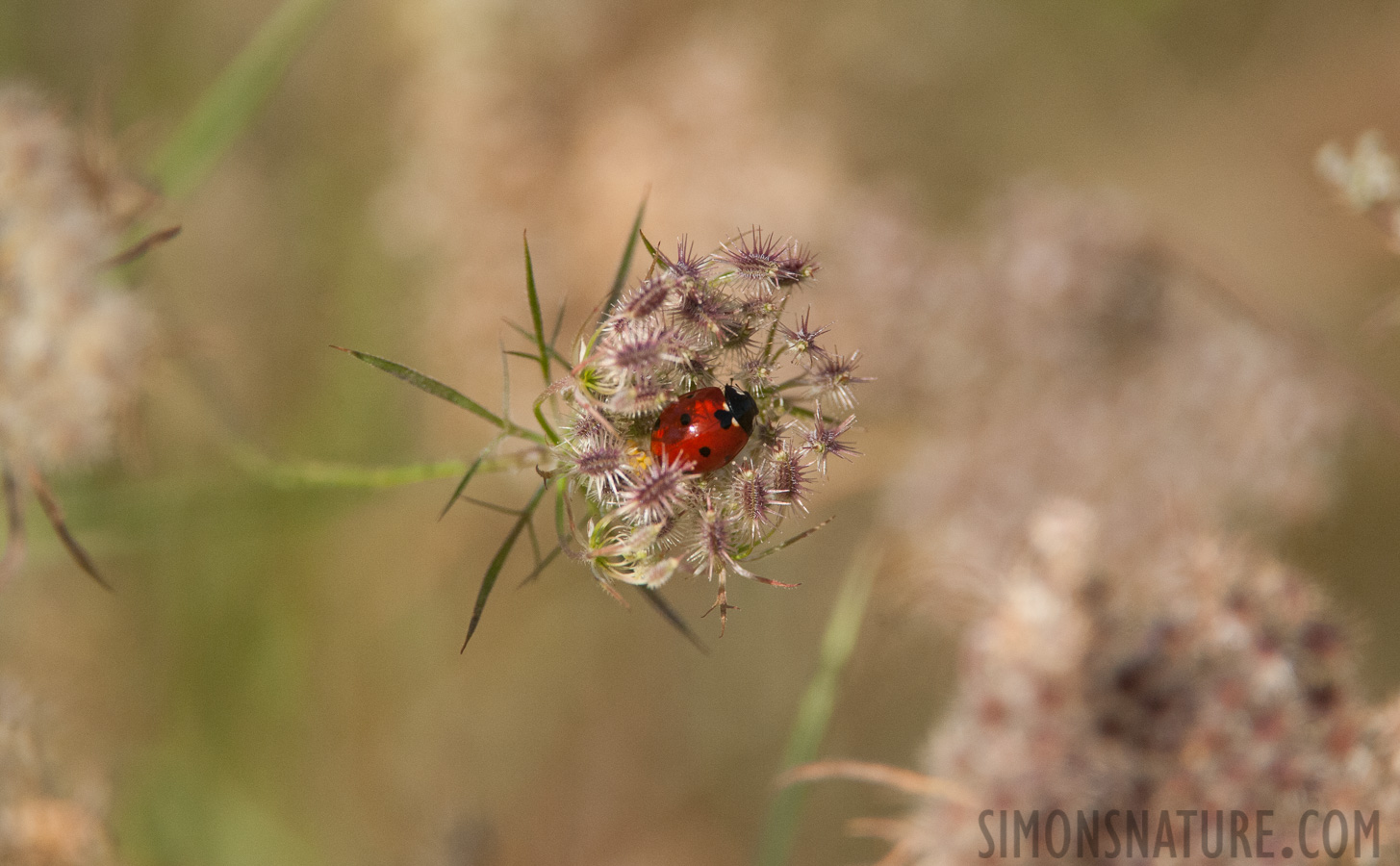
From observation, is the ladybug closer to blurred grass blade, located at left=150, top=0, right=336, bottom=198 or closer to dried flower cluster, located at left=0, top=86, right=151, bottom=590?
dried flower cluster, located at left=0, top=86, right=151, bottom=590

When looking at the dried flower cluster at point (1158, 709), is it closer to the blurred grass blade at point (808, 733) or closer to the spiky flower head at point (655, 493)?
the blurred grass blade at point (808, 733)

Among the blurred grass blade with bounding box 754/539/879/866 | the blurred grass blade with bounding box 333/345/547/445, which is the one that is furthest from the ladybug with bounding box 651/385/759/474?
the blurred grass blade with bounding box 754/539/879/866

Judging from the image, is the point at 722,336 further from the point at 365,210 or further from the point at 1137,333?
the point at 365,210

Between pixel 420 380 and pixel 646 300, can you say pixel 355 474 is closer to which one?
pixel 420 380

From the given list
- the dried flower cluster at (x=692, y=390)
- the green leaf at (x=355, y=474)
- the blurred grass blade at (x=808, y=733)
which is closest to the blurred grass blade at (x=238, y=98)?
the green leaf at (x=355, y=474)

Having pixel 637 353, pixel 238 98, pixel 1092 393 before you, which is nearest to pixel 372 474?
pixel 637 353

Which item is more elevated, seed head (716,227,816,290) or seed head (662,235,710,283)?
seed head (716,227,816,290)
